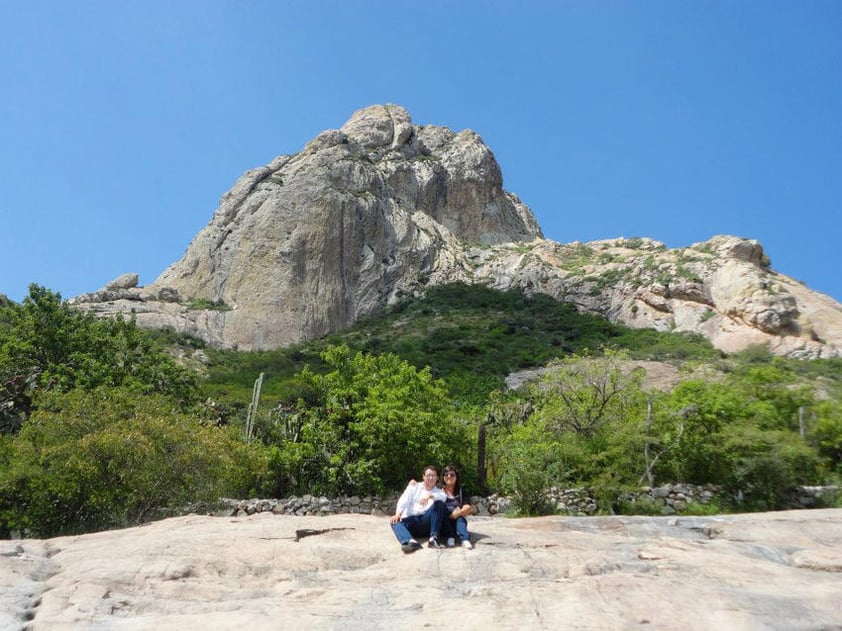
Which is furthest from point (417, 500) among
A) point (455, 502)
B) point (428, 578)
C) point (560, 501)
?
point (560, 501)

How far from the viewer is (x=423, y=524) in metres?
8.80

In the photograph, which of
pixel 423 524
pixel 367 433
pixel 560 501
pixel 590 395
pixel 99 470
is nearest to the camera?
pixel 423 524

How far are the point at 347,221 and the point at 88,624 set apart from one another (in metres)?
85.1

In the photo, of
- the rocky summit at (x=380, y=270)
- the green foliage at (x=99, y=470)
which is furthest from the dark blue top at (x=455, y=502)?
the rocky summit at (x=380, y=270)

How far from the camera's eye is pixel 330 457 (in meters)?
22.8

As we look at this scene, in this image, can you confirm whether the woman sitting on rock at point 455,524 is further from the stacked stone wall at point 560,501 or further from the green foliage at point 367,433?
the green foliage at point 367,433

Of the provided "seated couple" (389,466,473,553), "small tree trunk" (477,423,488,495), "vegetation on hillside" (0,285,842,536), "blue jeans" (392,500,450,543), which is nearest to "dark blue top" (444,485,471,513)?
"seated couple" (389,466,473,553)

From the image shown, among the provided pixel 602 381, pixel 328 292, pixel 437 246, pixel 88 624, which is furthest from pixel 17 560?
pixel 437 246

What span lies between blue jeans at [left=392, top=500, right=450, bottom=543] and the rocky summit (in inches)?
2524

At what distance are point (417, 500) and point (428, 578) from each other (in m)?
1.80

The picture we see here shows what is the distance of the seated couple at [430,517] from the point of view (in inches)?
331

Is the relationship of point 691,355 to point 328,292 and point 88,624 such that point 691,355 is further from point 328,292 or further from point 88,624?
point 88,624

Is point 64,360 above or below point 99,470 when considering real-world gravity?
above

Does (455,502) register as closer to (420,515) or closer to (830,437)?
(420,515)
